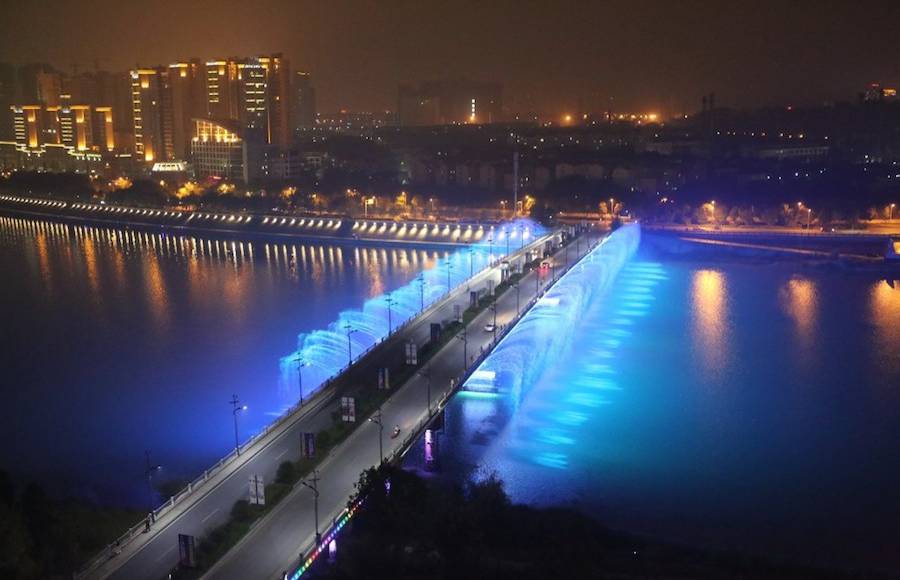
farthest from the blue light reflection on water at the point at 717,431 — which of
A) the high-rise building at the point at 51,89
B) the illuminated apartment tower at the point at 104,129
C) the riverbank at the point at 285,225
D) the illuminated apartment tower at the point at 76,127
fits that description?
the high-rise building at the point at 51,89

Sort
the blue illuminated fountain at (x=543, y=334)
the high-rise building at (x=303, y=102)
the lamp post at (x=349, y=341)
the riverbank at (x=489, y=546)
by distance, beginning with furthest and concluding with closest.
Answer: the high-rise building at (x=303, y=102), the lamp post at (x=349, y=341), the blue illuminated fountain at (x=543, y=334), the riverbank at (x=489, y=546)

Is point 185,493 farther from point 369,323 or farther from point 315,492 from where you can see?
point 369,323

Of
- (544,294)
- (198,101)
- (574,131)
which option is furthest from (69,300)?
(574,131)

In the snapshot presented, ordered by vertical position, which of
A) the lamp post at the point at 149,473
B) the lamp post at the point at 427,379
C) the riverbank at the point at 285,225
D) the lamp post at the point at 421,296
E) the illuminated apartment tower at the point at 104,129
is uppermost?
the illuminated apartment tower at the point at 104,129

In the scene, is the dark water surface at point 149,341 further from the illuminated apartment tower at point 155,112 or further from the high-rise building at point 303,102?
the high-rise building at point 303,102

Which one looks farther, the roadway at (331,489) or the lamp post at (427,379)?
the lamp post at (427,379)

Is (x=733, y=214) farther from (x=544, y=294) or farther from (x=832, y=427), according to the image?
(x=832, y=427)
